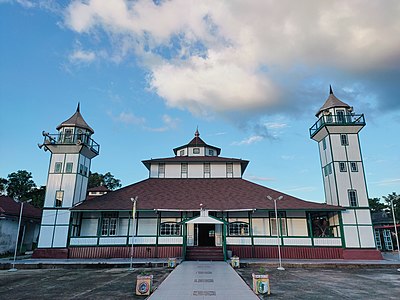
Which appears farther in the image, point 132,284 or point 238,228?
point 238,228

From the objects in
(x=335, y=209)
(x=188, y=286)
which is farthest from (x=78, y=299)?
(x=335, y=209)

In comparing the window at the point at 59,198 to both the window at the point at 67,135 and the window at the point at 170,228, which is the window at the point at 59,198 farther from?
the window at the point at 170,228

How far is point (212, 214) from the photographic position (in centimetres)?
2038

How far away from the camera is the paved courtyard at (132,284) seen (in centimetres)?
900

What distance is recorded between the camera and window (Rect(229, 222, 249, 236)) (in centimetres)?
2005

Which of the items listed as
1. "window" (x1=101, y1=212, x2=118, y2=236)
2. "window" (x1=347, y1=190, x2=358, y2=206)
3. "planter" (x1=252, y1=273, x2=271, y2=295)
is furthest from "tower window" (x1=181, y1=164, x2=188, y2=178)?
"planter" (x1=252, y1=273, x2=271, y2=295)

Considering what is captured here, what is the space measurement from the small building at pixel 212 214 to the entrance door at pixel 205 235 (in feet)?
0.24

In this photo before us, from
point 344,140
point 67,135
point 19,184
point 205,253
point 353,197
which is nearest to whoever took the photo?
point 205,253

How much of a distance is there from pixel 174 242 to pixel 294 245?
338 inches

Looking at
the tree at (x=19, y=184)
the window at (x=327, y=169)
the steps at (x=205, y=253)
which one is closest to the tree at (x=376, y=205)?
the window at (x=327, y=169)

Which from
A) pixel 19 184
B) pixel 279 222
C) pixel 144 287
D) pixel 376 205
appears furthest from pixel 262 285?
pixel 376 205

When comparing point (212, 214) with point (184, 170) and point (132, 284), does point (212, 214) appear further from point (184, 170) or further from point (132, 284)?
point (132, 284)

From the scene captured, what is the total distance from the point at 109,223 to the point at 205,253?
26.1 ft

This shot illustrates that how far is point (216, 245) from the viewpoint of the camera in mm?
19938
